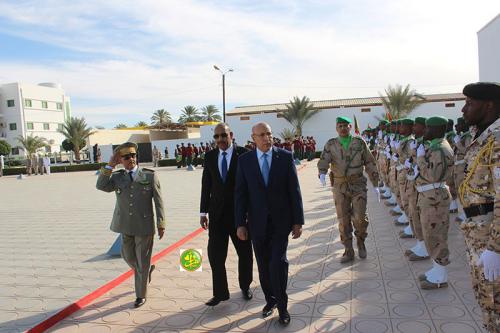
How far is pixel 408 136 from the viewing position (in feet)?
23.4

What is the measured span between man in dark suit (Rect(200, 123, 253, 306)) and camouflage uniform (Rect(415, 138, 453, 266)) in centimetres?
195

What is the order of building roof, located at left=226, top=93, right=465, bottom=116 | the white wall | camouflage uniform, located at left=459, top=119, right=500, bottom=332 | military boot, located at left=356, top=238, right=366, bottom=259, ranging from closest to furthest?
camouflage uniform, located at left=459, top=119, right=500, bottom=332 → military boot, located at left=356, top=238, right=366, bottom=259 → the white wall → building roof, located at left=226, top=93, right=465, bottom=116

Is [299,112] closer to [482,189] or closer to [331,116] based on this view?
[331,116]

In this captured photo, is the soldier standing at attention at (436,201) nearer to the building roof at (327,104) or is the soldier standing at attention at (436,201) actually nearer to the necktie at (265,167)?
the necktie at (265,167)

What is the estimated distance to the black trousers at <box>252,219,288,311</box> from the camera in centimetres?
386

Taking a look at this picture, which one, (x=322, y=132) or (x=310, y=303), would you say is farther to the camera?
(x=322, y=132)

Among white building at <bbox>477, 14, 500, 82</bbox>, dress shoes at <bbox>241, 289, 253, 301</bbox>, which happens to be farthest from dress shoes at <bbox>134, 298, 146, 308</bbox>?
white building at <bbox>477, 14, 500, 82</bbox>

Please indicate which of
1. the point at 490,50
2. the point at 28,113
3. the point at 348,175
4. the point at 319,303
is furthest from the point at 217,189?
the point at 28,113

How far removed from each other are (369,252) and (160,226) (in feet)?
10.5

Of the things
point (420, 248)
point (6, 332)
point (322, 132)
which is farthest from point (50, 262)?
point (322, 132)

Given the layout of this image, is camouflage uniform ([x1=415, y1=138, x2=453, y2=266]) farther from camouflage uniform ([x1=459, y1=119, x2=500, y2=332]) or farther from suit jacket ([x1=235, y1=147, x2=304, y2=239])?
camouflage uniform ([x1=459, y1=119, x2=500, y2=332])

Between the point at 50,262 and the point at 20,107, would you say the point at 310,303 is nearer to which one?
the point at 50,262

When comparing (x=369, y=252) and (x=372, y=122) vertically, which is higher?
(x=372, y=122)

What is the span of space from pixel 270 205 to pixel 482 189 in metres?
1.86
